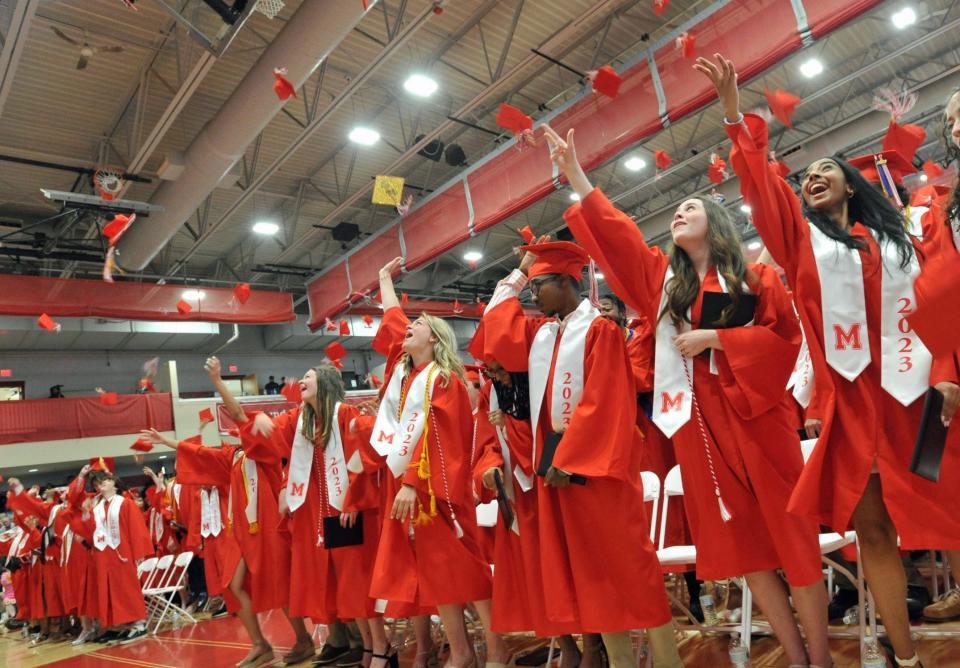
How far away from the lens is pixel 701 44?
6.29 m

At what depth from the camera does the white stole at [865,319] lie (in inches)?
71.5

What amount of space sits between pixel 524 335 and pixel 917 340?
1193mm

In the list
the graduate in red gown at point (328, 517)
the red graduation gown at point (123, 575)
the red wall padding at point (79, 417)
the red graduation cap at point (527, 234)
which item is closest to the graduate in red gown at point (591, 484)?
the red graduation cap at point (527, 234)

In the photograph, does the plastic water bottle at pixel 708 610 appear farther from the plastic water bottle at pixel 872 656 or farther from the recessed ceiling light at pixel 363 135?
the recessed ceiling light at pixel 363 135

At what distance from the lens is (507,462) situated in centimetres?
259

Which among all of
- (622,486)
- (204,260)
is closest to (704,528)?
(622,486)

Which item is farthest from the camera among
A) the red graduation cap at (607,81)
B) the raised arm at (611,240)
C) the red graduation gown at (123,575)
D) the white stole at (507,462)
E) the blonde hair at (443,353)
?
the red graduation gown at (123,575)

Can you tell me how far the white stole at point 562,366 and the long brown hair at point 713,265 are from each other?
0.89 ft

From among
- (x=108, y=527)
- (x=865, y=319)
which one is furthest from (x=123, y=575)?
(x=865, y=319)

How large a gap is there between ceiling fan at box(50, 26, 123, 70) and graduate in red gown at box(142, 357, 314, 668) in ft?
15.4

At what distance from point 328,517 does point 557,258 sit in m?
1.90

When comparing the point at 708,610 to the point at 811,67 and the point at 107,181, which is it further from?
the point at 107,181

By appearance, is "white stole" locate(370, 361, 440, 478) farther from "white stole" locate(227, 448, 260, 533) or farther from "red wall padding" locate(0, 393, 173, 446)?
"red wall padding" locate(0, 393, 173, 446)

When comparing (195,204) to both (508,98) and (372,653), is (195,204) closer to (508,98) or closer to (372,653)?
(508,98)
